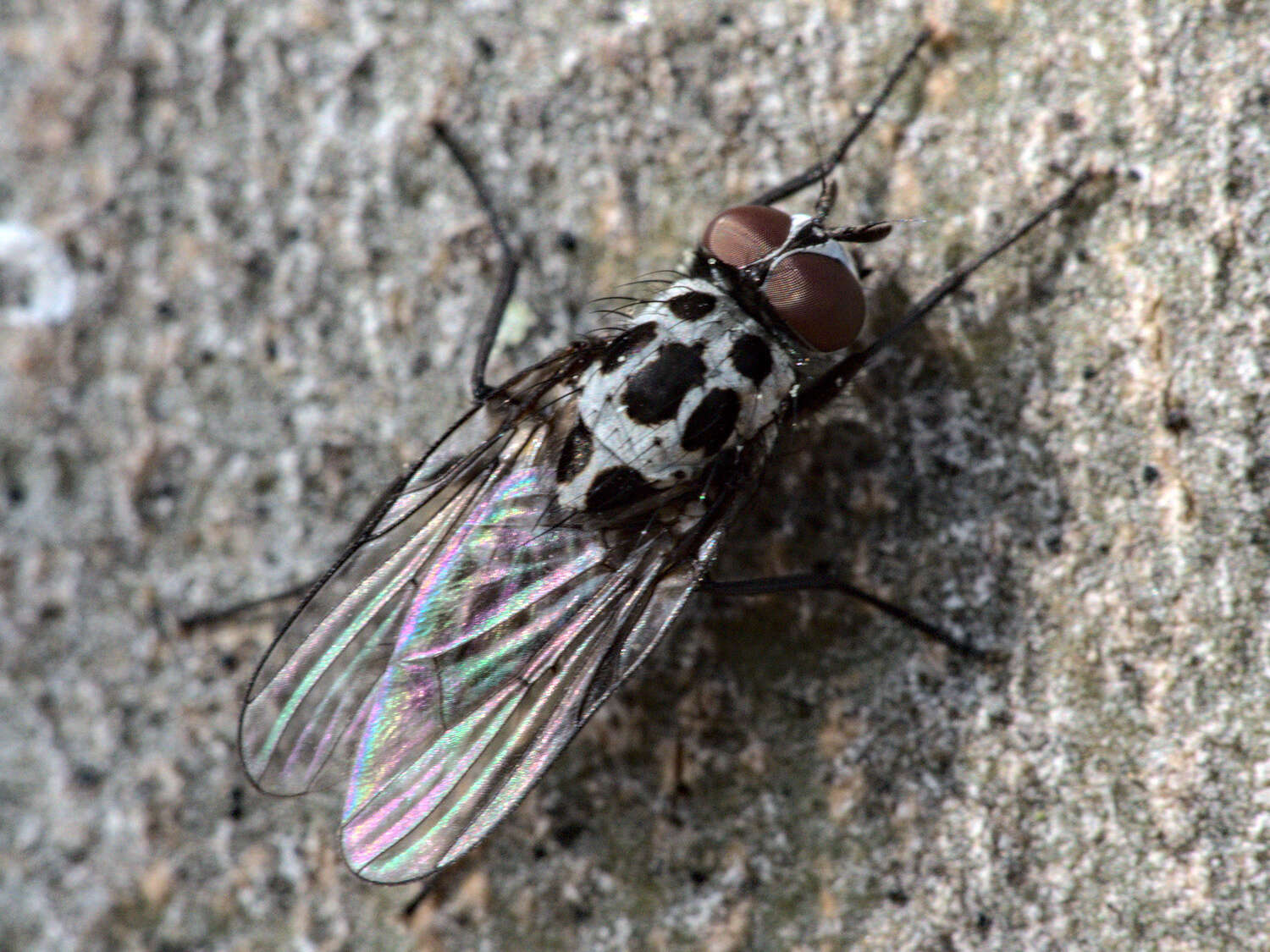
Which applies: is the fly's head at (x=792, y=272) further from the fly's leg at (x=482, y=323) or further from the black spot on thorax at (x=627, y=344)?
the fly's leg at (x=482, y=323)

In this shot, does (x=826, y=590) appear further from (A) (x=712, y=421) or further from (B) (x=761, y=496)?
(A) (x=712, y=421)

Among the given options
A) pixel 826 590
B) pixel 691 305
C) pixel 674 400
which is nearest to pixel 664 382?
pixel 674 400

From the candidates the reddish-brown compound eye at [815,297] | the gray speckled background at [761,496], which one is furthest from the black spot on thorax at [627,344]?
the gray speckled background at [761,496]

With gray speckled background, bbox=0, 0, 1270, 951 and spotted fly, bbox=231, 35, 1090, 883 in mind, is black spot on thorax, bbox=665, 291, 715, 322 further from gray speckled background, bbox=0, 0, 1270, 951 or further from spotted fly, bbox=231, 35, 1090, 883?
gray speckled background, bbox=0, 0, 1270, 951

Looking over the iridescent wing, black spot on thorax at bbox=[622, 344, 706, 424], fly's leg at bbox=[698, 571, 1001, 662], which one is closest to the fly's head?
black spot on thorax at bbox=[622, 344, 706, 424]

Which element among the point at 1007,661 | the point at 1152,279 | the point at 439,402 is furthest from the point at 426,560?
the point at 1152,279
